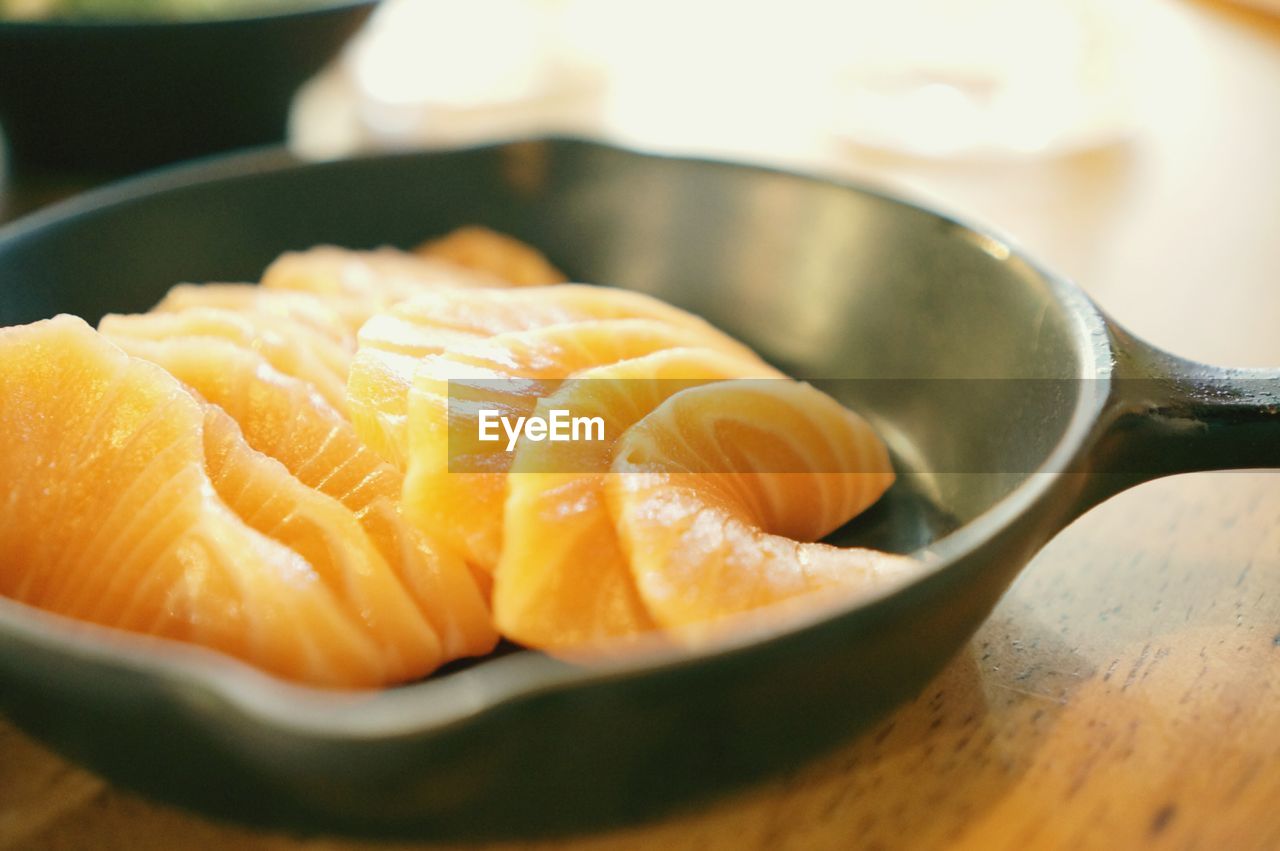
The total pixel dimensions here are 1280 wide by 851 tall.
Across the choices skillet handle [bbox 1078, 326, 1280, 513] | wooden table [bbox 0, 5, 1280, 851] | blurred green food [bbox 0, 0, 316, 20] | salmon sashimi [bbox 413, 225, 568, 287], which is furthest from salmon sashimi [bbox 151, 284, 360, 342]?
blurred green food [bbox 0, 0, 316, 20]

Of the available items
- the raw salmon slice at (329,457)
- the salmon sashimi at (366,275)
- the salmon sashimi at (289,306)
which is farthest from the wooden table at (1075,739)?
the salmon sashimi at (366,275)

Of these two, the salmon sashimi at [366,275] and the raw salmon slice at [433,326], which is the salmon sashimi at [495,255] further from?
the raw salmon slice at [433,326]

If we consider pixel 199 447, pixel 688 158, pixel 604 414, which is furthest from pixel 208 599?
pixel 688 158

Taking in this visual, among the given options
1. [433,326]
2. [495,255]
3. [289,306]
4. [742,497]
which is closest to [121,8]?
[495,255]

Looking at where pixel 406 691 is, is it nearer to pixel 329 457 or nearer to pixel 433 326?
pixel 329 457

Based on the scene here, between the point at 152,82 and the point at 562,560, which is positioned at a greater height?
the point at 152,82
